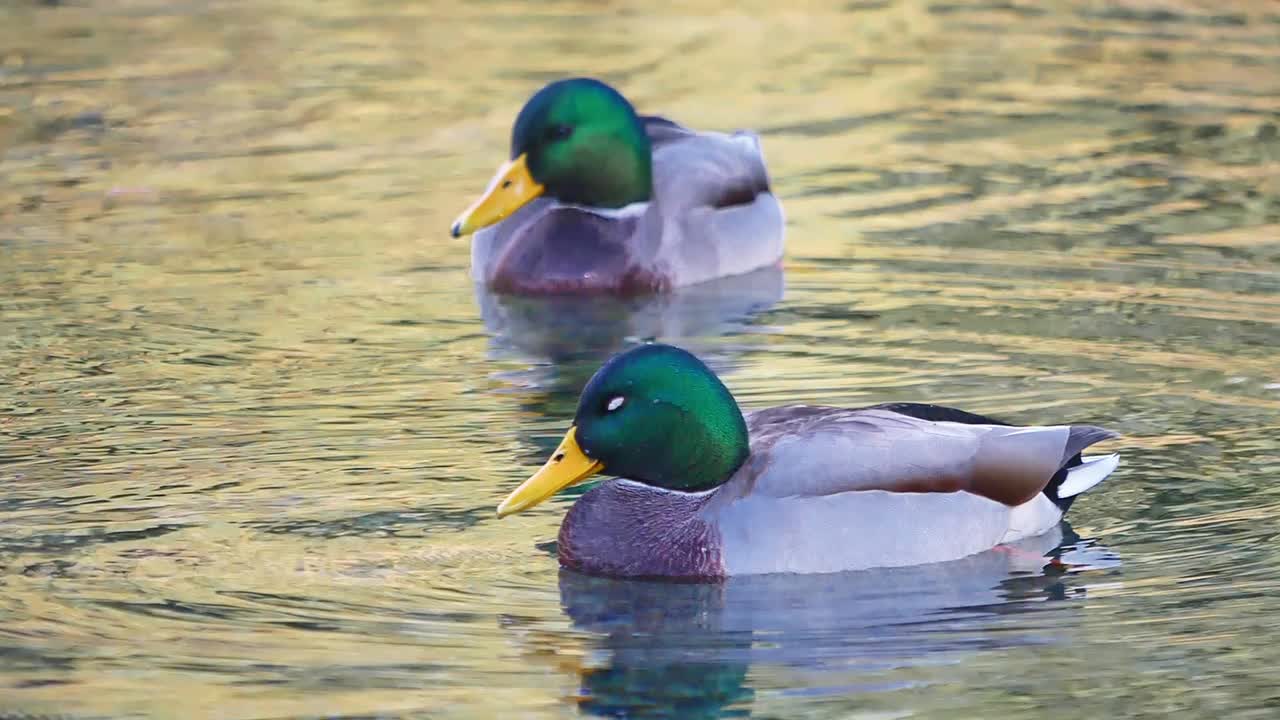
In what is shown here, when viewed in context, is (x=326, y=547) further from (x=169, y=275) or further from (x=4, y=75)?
(x=4, y=75)

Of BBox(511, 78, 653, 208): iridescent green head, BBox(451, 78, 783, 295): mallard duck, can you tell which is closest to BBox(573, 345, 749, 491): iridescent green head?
BBox(451, 78, 783, 295): mallard duck

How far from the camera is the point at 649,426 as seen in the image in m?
8.19

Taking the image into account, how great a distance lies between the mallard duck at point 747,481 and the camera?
320 inches

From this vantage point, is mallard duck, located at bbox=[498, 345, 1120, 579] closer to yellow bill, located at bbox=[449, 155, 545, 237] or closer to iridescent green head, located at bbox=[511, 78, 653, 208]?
yellow bill, located at bbox=[449, 155, 545, 237]

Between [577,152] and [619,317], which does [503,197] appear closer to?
[577,152]

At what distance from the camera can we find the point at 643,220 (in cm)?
1375

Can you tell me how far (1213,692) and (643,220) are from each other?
275 inches

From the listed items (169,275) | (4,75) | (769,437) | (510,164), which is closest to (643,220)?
(510,164)

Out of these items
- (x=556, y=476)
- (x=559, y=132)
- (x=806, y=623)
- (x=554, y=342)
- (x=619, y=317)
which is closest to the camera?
(x=806, y=623)

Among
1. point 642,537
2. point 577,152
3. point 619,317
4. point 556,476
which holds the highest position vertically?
point 556,476

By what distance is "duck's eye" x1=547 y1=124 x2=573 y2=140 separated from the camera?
13.6 m

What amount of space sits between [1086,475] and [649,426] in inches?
60.5

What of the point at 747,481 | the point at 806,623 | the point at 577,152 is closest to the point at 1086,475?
the point at 747,481

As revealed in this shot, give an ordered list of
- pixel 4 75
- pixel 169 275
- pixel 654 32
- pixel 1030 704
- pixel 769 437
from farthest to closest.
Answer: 1. pixel 654 32
2. pixel 4 75
3. pixel 169 275
4. pixel 769 437
5. pixel 1030 704
